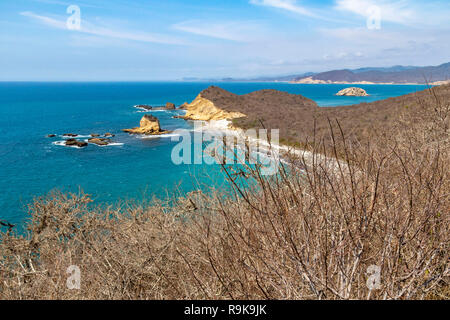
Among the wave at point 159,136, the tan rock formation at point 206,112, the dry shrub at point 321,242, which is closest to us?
the dry shrub at point 321,242

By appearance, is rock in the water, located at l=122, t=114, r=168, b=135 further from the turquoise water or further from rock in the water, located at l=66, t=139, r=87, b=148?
rock in the water, located at l=66, t=139, r=87, b=148

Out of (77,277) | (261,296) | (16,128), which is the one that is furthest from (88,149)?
(261,296)

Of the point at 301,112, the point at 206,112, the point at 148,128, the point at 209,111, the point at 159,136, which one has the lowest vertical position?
the point at 159,136

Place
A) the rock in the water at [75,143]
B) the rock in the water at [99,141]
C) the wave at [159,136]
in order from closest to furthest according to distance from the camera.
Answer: the rock in the water at [75,143] → the rock in the water at [99,141] → the wave at [159,136]

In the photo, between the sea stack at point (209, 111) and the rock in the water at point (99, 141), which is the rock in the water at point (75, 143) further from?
the sea stack at point (209, 111)

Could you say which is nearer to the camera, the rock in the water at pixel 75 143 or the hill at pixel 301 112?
the hill at pixel 301 112

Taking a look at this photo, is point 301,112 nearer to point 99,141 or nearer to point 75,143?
point 99,141

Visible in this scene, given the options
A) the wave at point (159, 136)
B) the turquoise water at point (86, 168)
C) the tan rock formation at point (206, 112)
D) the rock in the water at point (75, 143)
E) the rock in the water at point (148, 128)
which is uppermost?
the tan rock formation at point (206, 112)

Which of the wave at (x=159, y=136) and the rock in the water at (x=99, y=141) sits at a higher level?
the wave at (x=159, y=136)

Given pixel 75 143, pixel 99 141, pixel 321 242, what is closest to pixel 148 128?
pixel 99 141

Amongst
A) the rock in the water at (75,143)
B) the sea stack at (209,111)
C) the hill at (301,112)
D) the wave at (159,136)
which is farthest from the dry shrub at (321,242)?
the sea stack at (209,111)
